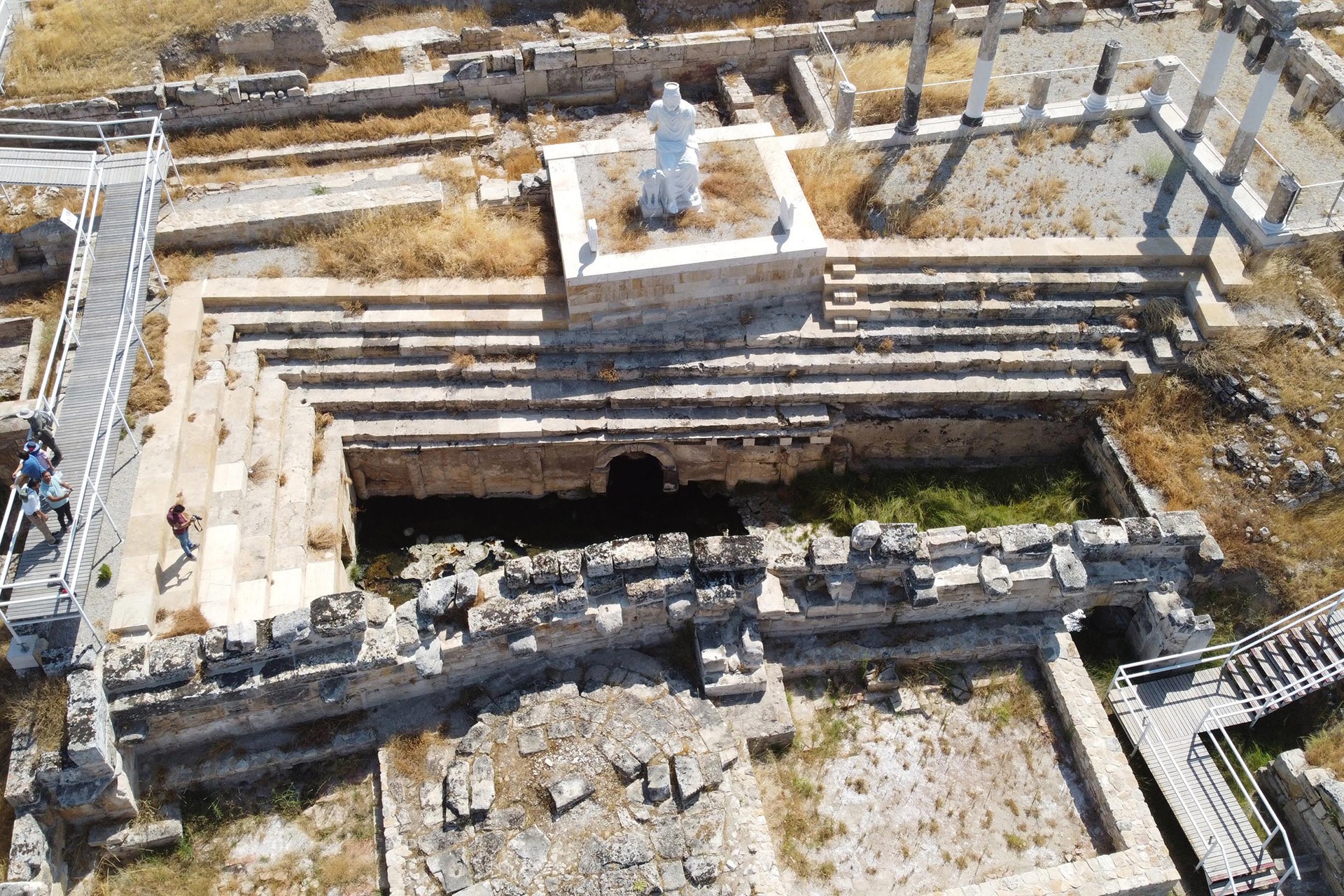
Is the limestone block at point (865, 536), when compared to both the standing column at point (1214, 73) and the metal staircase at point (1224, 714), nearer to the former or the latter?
the metal staircase at point (1224, 714)

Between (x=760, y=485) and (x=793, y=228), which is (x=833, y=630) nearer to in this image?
(x=760, y=485)

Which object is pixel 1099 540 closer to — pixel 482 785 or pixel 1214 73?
pixel 482 785

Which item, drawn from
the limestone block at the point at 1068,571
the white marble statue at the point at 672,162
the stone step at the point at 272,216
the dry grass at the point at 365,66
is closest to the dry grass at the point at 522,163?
the stone step at the point at 272,216

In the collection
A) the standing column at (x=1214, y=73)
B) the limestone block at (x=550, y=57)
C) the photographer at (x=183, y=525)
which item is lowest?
the photographer at (x=183, y=525)

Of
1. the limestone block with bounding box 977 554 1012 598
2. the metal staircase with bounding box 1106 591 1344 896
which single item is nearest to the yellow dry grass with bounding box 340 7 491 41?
the limestone block with bounding box 977 554 1012 598

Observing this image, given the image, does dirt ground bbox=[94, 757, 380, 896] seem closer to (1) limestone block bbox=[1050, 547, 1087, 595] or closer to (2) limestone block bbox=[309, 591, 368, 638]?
(2) limestone block bbox=[309, 591, 368, 638]

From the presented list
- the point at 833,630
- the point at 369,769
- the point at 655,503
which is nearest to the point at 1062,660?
the point at 833,630
